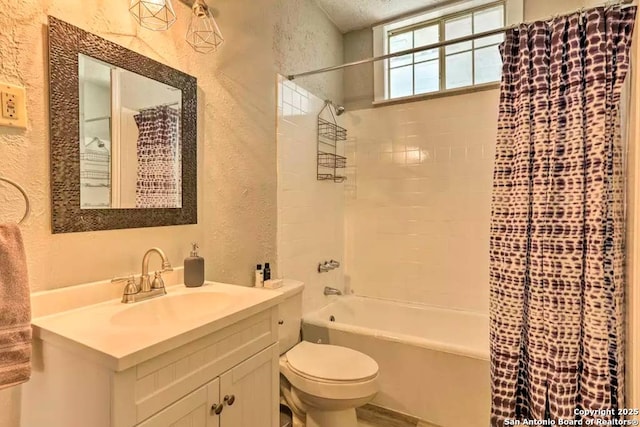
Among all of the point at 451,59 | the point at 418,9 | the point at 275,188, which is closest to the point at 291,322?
the point at 275,188

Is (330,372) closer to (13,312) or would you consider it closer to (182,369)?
(182,369)

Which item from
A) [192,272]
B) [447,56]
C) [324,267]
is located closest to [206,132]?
[192,272]

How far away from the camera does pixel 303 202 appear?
2424mm

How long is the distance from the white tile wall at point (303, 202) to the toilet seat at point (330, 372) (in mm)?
580

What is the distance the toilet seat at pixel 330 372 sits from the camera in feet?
5.13

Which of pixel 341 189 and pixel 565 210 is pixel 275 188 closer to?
pixel 341 189

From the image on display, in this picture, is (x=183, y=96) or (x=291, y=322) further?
(x=291, y=322)

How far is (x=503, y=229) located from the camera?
1.51 metres

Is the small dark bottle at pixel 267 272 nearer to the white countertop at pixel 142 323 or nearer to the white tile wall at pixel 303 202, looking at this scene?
the white tile wall at pixel 303 202

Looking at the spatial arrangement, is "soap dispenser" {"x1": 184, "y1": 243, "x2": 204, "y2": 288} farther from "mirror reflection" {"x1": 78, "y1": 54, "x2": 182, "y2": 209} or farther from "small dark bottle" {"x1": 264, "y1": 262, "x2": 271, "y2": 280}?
"small dark bottle" {"x1": 264, "y1": 262, "x2": 271, "y2": 280}

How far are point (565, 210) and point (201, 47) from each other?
1.71m

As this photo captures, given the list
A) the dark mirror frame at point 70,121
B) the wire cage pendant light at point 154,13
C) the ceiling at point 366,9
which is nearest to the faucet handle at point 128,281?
the dark mirror frame at point 70,121

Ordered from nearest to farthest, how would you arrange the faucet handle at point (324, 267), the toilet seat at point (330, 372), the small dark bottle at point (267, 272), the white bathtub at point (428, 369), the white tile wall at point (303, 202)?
the toilet seat at point (330, 372)
the white bathtub at point (428, 369)
the small dark bottle at point (267, 272)
the white tile wall at point (303, 202)
the faucet handle at point (324, 267)

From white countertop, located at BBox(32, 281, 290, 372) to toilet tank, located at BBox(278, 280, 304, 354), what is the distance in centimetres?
56
